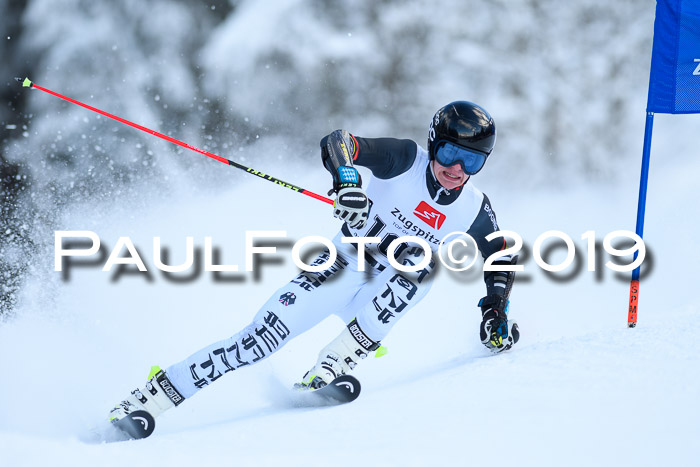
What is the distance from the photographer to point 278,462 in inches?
88.4

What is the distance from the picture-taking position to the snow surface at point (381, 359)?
7.64 ft

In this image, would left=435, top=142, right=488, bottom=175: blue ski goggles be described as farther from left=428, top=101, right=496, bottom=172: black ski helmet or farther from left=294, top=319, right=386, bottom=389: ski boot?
left=294, top=319, right=386, bottom=389: ski boot

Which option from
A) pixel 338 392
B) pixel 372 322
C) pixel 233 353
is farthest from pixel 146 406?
pixel 372 322

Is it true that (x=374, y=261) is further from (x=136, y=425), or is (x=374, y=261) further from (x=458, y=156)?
(x=136, y=425)

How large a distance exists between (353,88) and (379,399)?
680 centimetres

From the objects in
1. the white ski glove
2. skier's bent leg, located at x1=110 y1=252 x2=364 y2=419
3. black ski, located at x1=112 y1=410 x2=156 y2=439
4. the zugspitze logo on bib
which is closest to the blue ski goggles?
the zugspitze logo on bib

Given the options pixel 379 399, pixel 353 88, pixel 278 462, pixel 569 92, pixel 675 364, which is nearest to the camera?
pixel 278 462

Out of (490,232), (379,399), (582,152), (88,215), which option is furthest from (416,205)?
(582,152)

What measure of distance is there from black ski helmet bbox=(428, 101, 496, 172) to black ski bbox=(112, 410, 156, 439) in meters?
1.83

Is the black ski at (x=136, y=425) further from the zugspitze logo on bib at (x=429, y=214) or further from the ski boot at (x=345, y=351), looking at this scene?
the zugspitze logo on bib at (x=429, y=214)

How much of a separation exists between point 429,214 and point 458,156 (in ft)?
1.18

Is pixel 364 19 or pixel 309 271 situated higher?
pixel 364 19

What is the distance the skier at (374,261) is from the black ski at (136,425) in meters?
0.06

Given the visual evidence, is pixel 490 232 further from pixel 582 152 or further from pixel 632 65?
pixel 632 65
